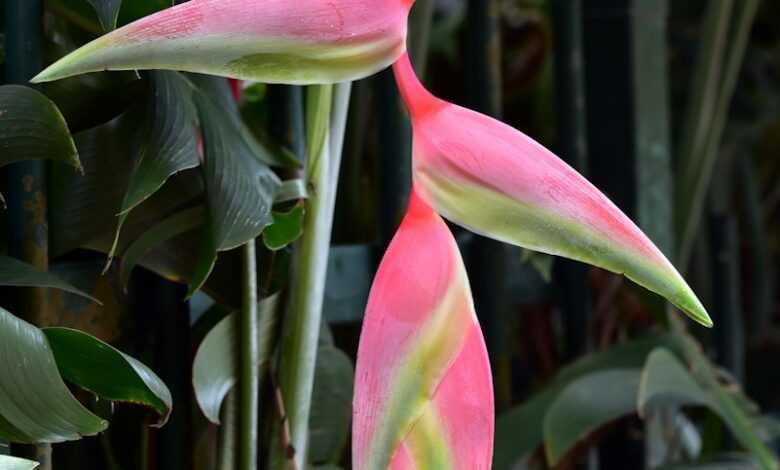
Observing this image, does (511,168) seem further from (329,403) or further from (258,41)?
(329,403)

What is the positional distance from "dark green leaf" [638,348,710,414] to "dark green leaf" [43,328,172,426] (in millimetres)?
364

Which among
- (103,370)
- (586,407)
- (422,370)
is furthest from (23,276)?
(586,407)

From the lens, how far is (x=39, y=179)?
403 mm

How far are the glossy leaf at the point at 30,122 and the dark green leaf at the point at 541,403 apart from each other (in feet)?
1.41

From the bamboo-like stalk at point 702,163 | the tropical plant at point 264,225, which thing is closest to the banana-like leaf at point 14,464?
the tropical plant at point 264,225

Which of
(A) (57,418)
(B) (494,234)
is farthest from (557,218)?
(A) (57,418)

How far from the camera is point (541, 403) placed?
744 mm

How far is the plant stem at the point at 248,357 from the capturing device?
0.43 metres

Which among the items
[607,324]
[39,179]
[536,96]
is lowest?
[607,324]

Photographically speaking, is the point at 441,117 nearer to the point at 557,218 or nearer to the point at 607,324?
the point at 557,218

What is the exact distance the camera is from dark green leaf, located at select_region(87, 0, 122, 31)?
35 cm

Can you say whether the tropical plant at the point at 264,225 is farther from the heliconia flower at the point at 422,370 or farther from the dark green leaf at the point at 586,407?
the dark green leaf at the point at 586,407

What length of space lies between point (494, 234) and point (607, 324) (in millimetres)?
580

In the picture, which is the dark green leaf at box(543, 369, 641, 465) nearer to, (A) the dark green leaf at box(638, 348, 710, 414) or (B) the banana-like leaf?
(A) the dark green leaf at box(638, 348, 710, 414)
